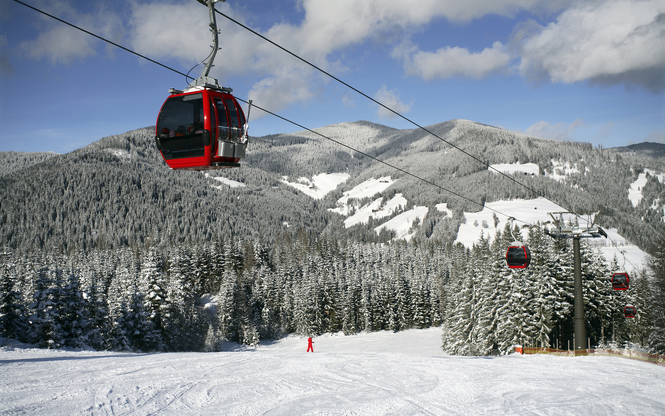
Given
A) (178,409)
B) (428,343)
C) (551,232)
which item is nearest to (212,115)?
(178,409)

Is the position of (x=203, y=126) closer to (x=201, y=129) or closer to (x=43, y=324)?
(x=201, y=129)

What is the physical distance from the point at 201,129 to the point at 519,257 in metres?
19.5

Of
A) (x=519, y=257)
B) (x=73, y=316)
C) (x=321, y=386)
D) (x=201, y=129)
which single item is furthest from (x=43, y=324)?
(x=519, y=257)

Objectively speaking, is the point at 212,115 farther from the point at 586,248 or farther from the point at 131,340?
the point at 586,248

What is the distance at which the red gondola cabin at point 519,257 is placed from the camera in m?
24.1

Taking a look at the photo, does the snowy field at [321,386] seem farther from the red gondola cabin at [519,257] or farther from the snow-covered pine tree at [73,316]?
the snow-covered pine tree at [73,316]

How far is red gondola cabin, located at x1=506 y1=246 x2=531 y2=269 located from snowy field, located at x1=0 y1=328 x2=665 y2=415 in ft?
20.9

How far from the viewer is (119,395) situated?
11117 millimetres

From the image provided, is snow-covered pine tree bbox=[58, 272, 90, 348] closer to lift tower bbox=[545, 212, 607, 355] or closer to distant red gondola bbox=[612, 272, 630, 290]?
lift tower bbox=[545, 212, 607, 355]

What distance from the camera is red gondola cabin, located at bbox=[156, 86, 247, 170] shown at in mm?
11422

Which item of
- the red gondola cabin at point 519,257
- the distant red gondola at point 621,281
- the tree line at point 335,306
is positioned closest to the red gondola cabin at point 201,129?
the red gondola cabin at point 519,257

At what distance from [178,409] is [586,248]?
136 feet

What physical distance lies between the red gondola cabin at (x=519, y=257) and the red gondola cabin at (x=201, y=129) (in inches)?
709

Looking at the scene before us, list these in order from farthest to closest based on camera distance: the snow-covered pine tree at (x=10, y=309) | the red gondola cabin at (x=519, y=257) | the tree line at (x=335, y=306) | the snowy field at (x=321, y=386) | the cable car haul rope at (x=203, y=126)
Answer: the tree line at (x=335, y=306) < the snow-covered pine tree at (x=10, y=309) < the red gondola cabin at (x=519, y=257) < the cable car haul rope at (x=203, y=126) < the snowy field at (x=321, y=386)
